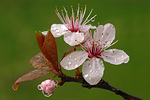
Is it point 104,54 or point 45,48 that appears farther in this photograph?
point 104,54

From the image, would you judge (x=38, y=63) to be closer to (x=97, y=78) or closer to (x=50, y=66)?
(x=50, y=66)

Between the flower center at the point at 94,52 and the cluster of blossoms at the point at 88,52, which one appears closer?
the cluster of blossoms at the point at 88,52

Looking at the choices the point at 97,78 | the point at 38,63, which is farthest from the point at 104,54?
the point at 38,63

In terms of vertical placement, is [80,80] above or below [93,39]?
below

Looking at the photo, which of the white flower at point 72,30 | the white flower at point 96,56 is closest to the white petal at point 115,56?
the white flower at point 96,56

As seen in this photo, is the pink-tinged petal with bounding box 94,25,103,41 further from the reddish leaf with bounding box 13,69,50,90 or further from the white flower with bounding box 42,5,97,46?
the reddish leaf with bounding box 13,69,50,90

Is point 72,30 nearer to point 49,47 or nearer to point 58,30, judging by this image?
point 58,30

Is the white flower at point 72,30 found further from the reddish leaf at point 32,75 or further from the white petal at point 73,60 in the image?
the reddish leaf at point 32,75
